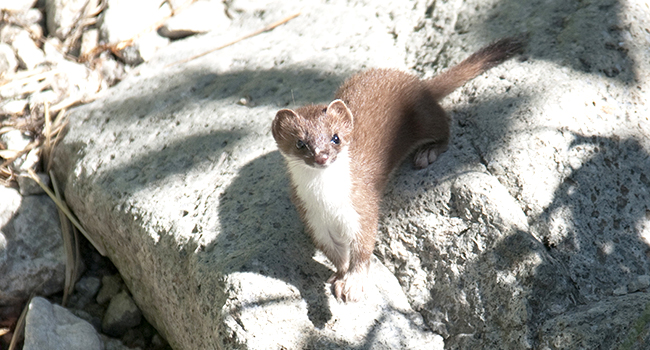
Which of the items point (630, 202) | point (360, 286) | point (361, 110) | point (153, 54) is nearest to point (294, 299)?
point (360, 286)

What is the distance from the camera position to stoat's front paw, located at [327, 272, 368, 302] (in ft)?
8.77

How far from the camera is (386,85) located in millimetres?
3330

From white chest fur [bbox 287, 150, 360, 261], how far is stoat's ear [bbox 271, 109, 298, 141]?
145 millimetres

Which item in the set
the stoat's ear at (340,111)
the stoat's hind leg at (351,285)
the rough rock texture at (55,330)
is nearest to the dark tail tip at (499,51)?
the stoat's ear at (340,111)

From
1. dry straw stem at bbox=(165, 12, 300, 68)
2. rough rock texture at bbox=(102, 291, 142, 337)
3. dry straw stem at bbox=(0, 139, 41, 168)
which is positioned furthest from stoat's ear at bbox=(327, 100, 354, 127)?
dry straw stem at bbox=(0, 139, 41, 168)

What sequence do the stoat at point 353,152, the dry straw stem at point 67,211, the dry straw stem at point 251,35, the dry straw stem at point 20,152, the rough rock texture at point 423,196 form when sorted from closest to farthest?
1. the rough rock texture at point 423,196
2. the stoat at point 353,152
3. the dry straw stem at point 67,211
4. the dry straw stem at point 20,152
5. the dry straw stem at point 251,35

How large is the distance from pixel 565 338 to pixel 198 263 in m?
1.62

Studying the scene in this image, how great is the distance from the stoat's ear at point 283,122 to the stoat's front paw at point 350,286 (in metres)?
0.72

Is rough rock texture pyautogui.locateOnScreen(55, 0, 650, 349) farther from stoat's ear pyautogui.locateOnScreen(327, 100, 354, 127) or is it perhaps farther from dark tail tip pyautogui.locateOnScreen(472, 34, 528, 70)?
stoat's ear pyautogui.locateOnScreen(327, 100, 354, 127)

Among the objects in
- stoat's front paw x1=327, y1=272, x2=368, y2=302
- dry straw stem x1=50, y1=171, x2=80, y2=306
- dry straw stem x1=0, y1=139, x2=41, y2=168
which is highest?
stoat's front paw x1=327, y1=272, x2=368, y2=302

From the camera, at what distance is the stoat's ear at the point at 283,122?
2.69 m

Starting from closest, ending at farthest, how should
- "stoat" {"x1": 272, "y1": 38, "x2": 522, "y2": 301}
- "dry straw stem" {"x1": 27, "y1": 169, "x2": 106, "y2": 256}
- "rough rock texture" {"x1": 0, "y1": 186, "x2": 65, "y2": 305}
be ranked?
"stoat" {"x1": 272, "y1": 38, "x2": 522, "y2": 301}, "rough rock texture" {"x1": 0, "y1": 186, "x2": 65, "y2": 305}, "dry straw stem" {"x1": 27, "y1": 169, "x2": 106, "y2": 256}

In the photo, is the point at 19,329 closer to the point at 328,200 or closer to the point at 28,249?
the point at 28,249

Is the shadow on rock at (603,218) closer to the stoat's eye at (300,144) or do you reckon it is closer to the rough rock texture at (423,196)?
the rough rock texture at (423,196)
